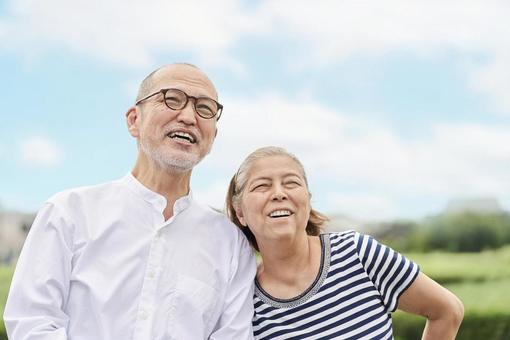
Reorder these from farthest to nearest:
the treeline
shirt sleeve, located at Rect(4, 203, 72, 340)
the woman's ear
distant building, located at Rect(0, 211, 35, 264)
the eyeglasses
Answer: the treeline, distant building, located at Rect(0, 211, 35, 264), the woman's ear, the eyeglasses, shirt sleeve, located at Rect(4, 203, 72, 340)

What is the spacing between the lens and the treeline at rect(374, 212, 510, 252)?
997 cm

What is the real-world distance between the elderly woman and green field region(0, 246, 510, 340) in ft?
11.5

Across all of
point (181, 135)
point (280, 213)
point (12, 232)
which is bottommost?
point (280, 213)

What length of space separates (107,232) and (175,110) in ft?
1.82

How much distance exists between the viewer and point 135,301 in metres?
2.59

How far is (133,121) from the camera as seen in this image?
2.95 m

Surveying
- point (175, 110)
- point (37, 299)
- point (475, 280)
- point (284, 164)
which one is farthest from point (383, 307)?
point (475, 280)

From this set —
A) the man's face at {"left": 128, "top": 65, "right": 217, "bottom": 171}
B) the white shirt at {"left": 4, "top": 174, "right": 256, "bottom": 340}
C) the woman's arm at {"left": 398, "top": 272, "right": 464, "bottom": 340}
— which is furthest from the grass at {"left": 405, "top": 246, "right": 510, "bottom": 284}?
the man's face at {"left": 128, "top": 65, "right": 217, "bottom": 171}

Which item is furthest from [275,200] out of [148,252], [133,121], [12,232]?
[12,232]

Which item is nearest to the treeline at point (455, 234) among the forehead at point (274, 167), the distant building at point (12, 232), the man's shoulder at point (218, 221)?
the distant building at point (12, 232)

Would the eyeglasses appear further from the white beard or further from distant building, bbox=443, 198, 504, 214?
distant building, bbox=443, 198, 504, 214

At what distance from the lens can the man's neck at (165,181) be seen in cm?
278

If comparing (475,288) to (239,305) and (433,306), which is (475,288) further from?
(239,305)

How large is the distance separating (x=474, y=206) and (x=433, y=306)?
7.99 m
